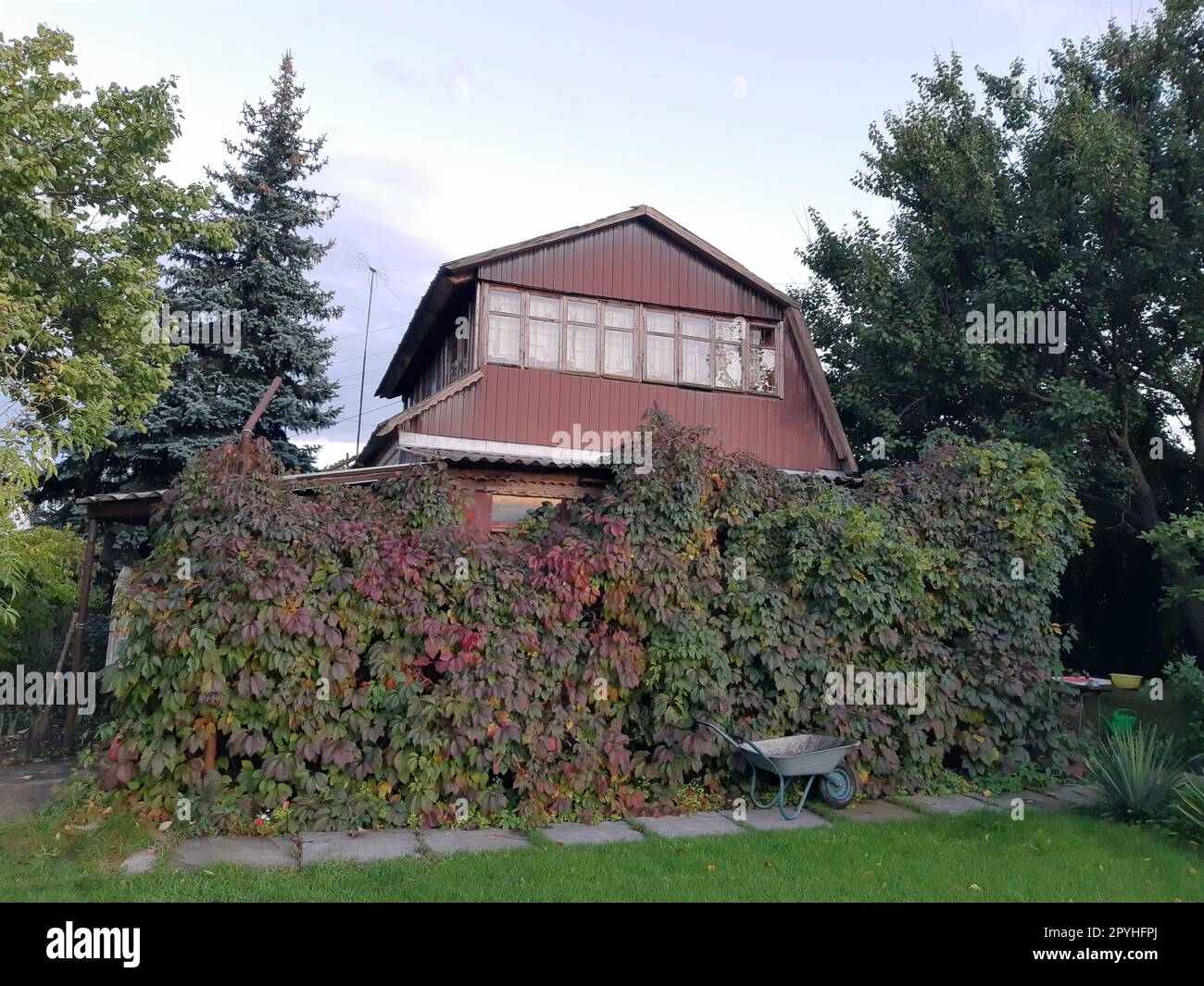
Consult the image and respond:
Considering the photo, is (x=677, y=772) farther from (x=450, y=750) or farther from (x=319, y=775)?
(x=319, y=775)

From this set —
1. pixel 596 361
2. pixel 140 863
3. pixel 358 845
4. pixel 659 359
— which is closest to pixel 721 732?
pixel 358 845

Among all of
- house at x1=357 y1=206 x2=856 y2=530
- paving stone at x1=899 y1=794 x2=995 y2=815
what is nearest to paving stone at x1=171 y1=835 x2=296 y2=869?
paving stone at x1=899 y1=794 x2=995 y2=815

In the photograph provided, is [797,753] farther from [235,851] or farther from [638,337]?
[638,337]

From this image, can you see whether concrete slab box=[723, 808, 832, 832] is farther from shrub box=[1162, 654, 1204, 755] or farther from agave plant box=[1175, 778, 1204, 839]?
shrub box=[1162, 654, 1204, 755]

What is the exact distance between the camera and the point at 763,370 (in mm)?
14992

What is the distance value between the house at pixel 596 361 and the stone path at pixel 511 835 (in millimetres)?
5576

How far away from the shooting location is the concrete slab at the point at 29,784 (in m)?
7.12

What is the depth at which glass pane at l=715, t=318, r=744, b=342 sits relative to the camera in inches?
582

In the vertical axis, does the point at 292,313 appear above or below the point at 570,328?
above

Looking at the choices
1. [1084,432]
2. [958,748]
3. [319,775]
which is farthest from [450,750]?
[1084,432]

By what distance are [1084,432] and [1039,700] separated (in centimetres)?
765

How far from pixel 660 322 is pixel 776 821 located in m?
9.20

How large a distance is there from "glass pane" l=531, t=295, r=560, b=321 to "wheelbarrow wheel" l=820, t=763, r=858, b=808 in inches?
339
